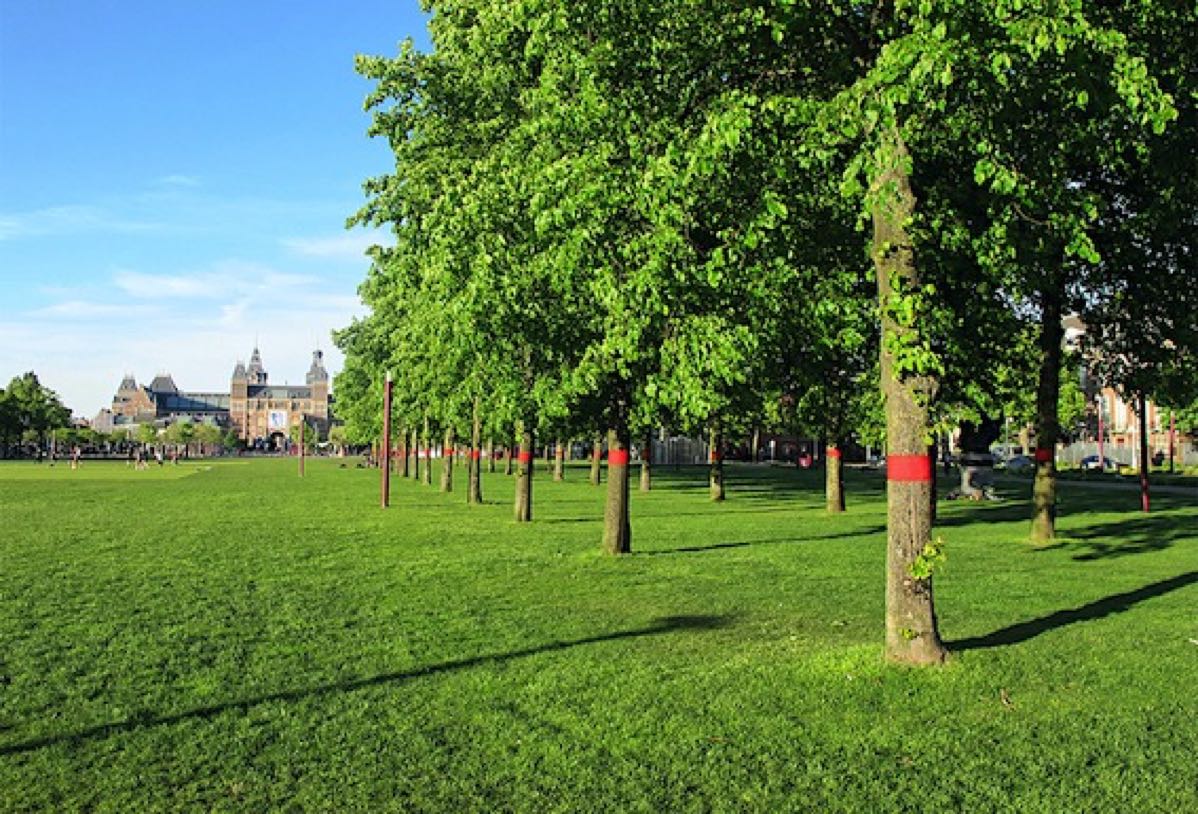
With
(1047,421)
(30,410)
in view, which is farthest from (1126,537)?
(30,410)

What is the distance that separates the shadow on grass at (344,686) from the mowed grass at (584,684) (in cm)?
4

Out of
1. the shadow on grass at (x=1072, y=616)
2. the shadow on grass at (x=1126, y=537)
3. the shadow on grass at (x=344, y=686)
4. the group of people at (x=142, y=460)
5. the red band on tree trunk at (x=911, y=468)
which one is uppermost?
the red band on tree trunk at (x=911, y=468)

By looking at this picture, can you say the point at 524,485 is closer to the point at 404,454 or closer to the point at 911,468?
the point at 911,468

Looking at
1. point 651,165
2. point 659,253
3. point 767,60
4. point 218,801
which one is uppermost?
point 767,60

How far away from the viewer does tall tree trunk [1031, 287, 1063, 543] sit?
2138 cm

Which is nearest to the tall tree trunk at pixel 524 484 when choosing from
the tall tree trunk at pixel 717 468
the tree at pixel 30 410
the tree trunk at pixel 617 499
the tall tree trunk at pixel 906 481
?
the tree trunk at pixel 617 499

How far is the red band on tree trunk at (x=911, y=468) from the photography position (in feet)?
30.3

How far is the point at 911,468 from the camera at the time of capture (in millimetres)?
9266

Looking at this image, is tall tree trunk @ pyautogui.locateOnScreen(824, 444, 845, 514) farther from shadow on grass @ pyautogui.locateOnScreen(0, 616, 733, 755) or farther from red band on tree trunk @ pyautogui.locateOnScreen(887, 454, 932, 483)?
red band on tree trunk @ pyautogui.locateOnScreen(887, 454, 932, 483)

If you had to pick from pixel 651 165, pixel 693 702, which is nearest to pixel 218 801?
pixel 693 702

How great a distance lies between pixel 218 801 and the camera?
19.7 feet

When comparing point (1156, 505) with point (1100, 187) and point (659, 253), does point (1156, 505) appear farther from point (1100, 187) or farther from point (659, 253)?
point (659, 253)

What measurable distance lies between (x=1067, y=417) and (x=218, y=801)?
2803 inches

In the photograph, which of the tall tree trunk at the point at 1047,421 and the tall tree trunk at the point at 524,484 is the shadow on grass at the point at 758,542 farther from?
the tall tree trunk at the point at 524,484
